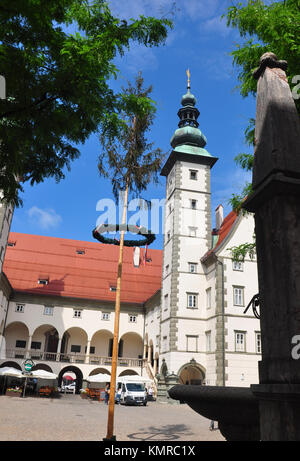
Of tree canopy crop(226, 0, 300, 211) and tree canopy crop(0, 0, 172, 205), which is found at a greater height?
tree canopy crop(226, 0, 300, 211)

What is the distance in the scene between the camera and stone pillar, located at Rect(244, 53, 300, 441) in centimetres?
322

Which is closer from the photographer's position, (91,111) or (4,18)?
(4,18)

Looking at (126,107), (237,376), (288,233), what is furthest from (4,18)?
(237,376)

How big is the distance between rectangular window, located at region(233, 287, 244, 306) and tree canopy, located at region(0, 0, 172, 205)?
24136 millimetres

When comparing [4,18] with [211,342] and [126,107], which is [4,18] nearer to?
[126,107]

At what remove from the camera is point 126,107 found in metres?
7.98

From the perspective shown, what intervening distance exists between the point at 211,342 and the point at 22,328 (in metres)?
21.3

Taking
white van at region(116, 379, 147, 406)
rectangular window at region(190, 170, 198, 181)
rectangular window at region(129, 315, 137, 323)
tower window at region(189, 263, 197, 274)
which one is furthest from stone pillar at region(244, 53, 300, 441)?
rectangular window at region(129, 315, 137, 323)

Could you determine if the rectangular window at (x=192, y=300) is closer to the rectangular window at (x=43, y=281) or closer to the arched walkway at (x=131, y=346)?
the arched walkway at (x=131, y=346)

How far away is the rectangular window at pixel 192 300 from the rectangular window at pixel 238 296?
11.4 ft

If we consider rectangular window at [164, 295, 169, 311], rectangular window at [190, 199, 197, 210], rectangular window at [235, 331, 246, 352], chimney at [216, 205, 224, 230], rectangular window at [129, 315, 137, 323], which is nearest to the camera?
rectangular window at [235, 331, 246, 352]

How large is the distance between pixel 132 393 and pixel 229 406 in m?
24.9

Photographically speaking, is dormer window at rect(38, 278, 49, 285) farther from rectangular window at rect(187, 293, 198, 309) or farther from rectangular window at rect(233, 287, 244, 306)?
rectangular window at rect(233, 287, 244, 306)

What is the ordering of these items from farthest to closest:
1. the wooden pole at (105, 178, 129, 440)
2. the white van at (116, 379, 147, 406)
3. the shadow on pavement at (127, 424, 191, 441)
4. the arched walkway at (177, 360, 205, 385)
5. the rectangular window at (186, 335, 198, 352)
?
the rectangular window at (186, 335, 198, 352), the arched walkway at (177, 360, 205, 385), the white van at (116, 379, 147, 406), the shadow on pavement at (127, 424, 191, 441), the wooden pole at (105, 178, 129, 440)
